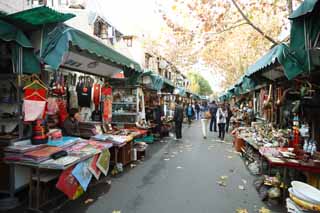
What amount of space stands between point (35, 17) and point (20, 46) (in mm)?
573

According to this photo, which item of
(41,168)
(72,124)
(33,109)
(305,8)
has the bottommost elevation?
(41,168)

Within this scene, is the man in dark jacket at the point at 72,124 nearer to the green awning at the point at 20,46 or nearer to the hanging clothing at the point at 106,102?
the hanging clothing at the point at 106,102

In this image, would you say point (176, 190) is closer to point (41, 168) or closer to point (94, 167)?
point (94, 167)

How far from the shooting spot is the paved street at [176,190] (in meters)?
4.84

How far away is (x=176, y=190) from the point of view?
5809mm

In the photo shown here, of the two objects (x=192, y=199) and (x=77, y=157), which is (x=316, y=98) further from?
(x=77, y=157)

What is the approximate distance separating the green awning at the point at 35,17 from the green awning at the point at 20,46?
147mm

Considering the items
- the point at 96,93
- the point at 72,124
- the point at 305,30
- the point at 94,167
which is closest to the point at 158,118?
the point at 96,93

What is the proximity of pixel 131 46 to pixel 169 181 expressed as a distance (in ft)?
48.8

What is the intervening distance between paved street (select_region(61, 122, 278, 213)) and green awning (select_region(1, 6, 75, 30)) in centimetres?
344

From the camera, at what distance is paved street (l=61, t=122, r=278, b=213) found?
4.84m

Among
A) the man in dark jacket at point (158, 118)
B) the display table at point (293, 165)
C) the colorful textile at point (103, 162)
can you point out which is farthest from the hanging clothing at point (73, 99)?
the man in dark jacket at point (158, 118)

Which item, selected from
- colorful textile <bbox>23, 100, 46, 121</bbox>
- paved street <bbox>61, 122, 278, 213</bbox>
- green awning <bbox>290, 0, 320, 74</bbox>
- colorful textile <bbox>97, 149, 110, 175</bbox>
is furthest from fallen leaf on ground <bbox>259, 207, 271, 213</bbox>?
colorful textile <bbox>23, 100, 46, 121</bbox>

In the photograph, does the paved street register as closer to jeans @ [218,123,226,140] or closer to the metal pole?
the metal pole
